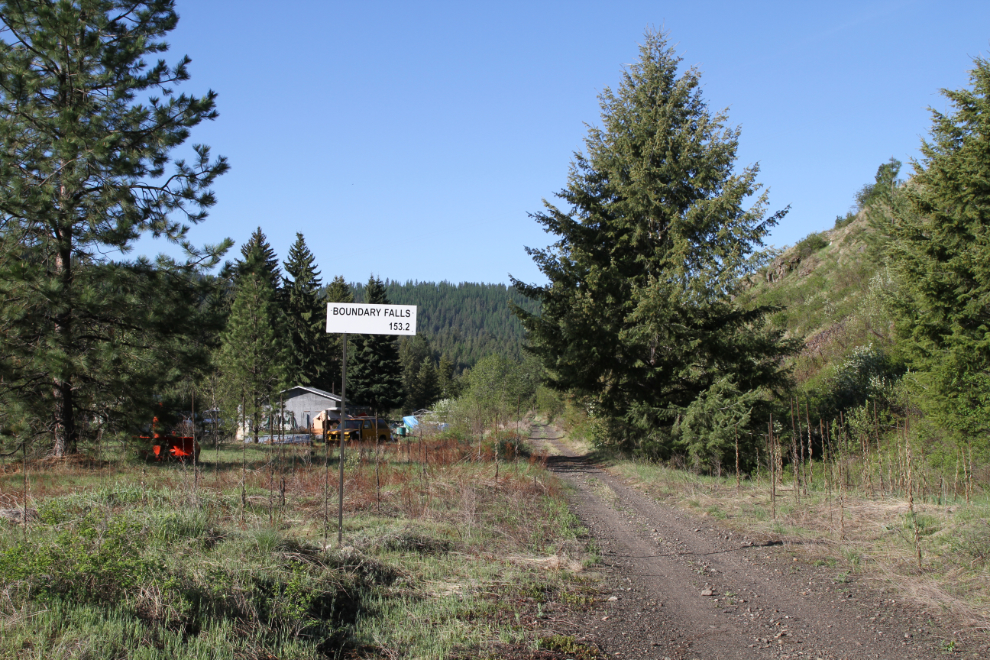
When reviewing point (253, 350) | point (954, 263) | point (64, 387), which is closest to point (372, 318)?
point (64, 387)

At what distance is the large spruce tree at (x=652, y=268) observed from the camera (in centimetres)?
1700

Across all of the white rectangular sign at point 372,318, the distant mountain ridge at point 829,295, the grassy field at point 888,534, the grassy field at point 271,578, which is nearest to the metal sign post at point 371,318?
the white rectangular sign at point 372,318

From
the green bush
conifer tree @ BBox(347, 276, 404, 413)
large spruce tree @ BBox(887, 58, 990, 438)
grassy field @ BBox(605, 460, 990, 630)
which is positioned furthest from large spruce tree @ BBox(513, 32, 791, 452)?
conifer tree @ BBox(347, 276, 404, 413)

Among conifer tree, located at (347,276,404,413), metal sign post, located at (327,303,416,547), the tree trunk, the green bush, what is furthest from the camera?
conifer tree, located at (347,276,404,413)

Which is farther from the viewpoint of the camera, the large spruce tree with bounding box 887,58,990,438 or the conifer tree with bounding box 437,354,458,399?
the conifer tree with bounding box 437,354,458,399

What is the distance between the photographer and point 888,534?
24.3 feet

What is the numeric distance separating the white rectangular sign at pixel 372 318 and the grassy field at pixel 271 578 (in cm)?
223

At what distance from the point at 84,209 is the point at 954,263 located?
20251 mm

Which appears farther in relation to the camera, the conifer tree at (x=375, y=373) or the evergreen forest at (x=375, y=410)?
the conifer tree at (x=375, y=373)

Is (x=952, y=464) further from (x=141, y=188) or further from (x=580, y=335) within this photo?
(x=141, y=188)

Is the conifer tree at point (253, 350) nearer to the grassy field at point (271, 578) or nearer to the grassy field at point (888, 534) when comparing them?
the grassy field at point (271, 578)

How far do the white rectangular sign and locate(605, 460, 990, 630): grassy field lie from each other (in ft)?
16.8

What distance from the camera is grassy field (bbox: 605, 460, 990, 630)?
5691mm

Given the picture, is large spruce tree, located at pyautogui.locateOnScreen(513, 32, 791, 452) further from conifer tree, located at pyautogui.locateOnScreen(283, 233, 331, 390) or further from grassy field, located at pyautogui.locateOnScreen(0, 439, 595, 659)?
conifer tree, located at pyautogui.locateOnScreen(283, 233, 331, 390)
